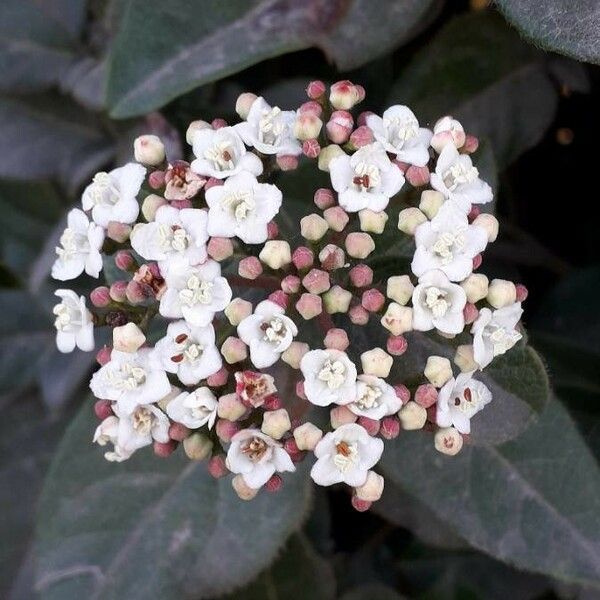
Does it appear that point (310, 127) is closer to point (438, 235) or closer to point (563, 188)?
point (438, 235)

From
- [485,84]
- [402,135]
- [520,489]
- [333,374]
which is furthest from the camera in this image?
[485,84]

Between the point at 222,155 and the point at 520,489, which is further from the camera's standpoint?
the point at 520,489

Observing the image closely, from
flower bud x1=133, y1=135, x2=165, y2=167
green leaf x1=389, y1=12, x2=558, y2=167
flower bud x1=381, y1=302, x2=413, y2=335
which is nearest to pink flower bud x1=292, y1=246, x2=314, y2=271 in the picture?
flower bud x1=381, y1=302, x2=413, y2=335

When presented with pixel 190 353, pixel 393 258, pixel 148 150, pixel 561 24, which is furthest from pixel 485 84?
pixel 190 353

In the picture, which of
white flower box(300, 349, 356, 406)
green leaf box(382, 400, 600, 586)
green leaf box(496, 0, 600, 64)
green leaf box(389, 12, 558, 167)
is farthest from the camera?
green leaf box(389, 12, 558, 167)

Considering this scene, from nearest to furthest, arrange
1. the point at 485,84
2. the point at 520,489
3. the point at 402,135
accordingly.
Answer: the point at 402,135, the point at 520,489, the point at 485,84

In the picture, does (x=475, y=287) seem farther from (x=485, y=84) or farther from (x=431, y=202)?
(x=485, y=84)

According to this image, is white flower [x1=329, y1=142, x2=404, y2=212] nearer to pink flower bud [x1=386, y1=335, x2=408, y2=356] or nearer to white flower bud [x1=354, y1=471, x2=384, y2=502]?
pink flower bud [x1=386, y1=335, x2=408, y2=356]

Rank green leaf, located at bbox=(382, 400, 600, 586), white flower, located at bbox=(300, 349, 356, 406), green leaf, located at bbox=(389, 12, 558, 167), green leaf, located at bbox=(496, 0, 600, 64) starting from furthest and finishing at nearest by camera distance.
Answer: green leaf, located at bbox=(389, 12, 558, 167), green leaf, located at bbox=(382, 400, 600, 586), green leaf, located at bbox=(496, 0, 600, 64), white flower, located at bbox=(300, 349, 356, 406)
